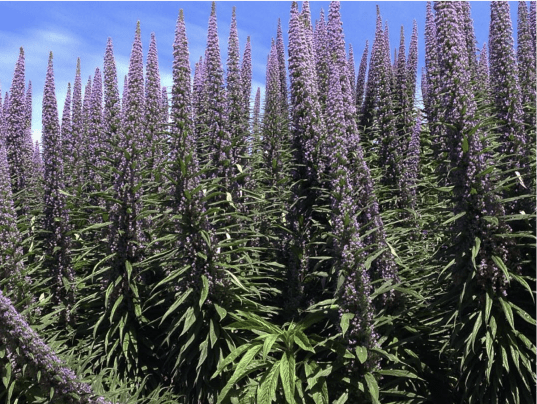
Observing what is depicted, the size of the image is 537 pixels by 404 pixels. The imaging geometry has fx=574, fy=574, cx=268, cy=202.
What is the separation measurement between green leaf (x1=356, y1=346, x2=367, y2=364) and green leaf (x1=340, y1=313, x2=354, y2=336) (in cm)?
25

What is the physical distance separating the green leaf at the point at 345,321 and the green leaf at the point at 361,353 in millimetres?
250

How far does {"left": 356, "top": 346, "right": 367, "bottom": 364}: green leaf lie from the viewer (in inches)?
237

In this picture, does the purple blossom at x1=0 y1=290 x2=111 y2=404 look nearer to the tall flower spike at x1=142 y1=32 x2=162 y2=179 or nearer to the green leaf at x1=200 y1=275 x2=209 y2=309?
the green leaf at x1=200 y1=275 x2=209 y2=309

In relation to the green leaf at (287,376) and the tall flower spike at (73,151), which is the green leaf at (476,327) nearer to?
the green leaf at (287,376)

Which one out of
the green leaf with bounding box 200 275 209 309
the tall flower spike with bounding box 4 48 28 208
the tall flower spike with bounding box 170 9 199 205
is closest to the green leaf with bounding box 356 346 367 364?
the green leaf with bounding box 200 275 209 309

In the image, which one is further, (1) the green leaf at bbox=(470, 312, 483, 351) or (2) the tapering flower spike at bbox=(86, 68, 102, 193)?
(2) the tapering flower spike at bbox=(86, 68, 102, 193)

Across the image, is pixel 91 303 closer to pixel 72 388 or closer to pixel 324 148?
pixel 72 388

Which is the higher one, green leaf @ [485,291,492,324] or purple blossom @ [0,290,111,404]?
green leaf @ [485,291,492,324]

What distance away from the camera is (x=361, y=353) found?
6066 millimetres

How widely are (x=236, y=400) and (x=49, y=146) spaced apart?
493 cm

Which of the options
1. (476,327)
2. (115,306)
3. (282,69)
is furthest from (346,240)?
(282,69)

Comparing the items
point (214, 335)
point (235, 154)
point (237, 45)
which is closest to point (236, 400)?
point (214, 335)

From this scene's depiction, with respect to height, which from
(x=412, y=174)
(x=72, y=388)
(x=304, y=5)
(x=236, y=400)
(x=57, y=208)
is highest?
(x=304, y=5)

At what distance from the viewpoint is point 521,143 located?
636 centimetres
